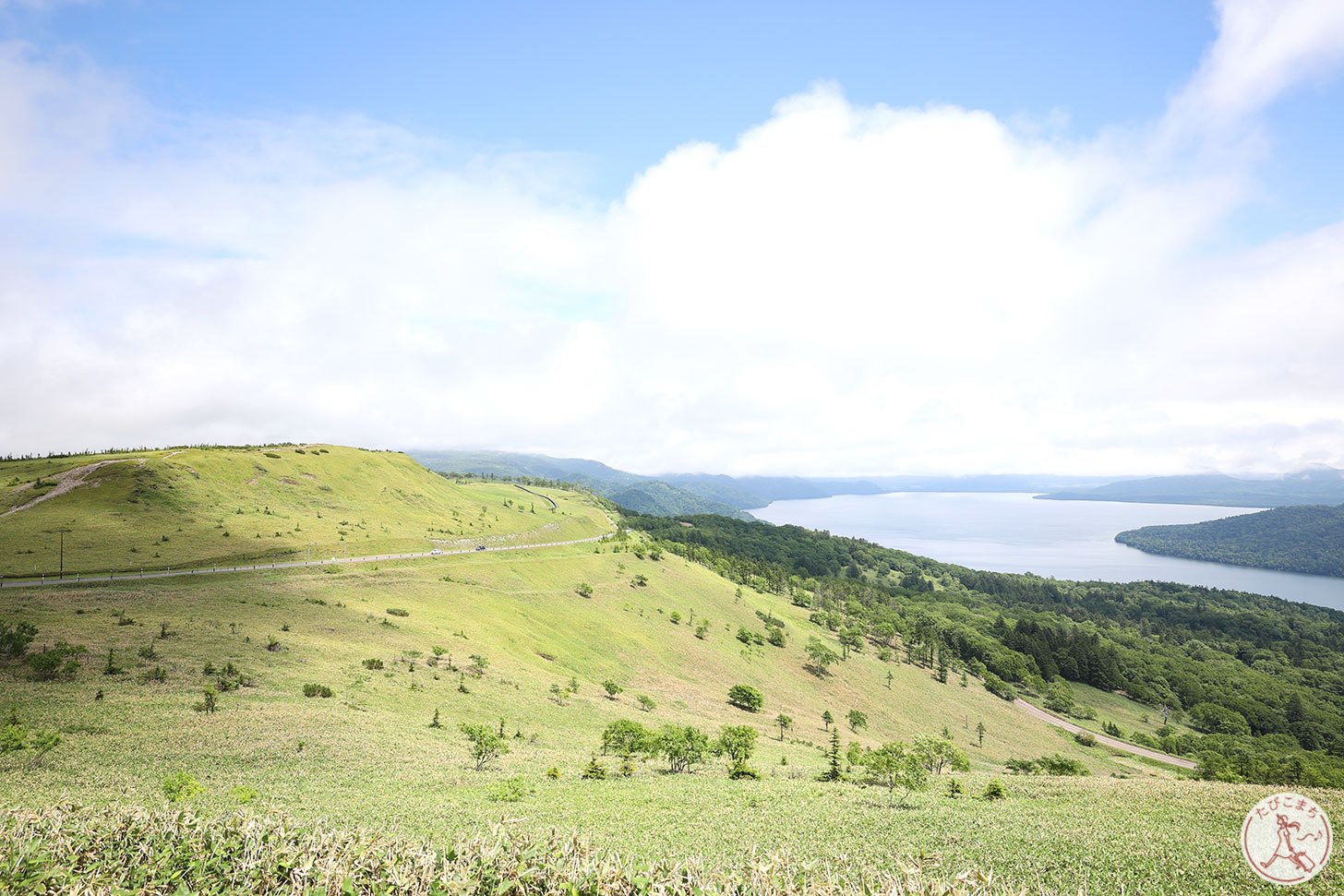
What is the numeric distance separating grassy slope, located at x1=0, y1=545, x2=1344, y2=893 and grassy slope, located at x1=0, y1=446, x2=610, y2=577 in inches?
719

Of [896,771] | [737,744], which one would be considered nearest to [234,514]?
[737,744]

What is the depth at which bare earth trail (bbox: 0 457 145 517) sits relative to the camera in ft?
267

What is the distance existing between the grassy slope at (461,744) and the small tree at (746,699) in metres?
1.94

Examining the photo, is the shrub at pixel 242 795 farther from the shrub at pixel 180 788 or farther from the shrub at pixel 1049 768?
the shrub at pixel 1049 768

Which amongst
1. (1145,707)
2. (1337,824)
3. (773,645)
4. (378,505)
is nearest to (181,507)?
(378,505)

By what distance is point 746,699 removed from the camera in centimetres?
7181

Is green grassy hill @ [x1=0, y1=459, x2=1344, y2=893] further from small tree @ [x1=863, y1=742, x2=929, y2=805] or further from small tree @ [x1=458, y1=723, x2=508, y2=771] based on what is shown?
small tree @ [x1=863, y1=742, x2=929, y2=805]

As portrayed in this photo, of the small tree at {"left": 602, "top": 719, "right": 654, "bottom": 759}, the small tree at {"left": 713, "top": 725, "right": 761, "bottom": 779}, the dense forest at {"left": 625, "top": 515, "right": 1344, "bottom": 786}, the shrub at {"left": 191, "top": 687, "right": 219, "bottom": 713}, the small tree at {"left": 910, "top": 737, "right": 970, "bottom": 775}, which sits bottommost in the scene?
the dense forest at {"left": 625, "top": 515, "right": 1344, "bottom": 786}

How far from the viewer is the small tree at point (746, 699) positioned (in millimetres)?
71500

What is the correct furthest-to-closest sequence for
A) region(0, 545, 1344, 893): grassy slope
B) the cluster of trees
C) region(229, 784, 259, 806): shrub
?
1. the cluster of trees
2. region(229, 784, 259, 806): shrub
3. region(0, 545, 1344, 893): grassy slope

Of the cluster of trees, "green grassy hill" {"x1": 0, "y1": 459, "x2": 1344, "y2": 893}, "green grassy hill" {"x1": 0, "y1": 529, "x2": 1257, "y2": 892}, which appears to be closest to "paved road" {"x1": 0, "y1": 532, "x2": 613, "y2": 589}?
"green grassy hill" {"x1": 0, "y1": 459, "x2": 1344, "y2": 893}

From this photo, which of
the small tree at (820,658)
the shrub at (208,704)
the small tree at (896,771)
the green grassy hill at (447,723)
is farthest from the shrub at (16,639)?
the small tree at (820,658)

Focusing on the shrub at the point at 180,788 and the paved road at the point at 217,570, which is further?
the paved road at the point at 217,570

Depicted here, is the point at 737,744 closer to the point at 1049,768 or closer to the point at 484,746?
the point at 484,746
